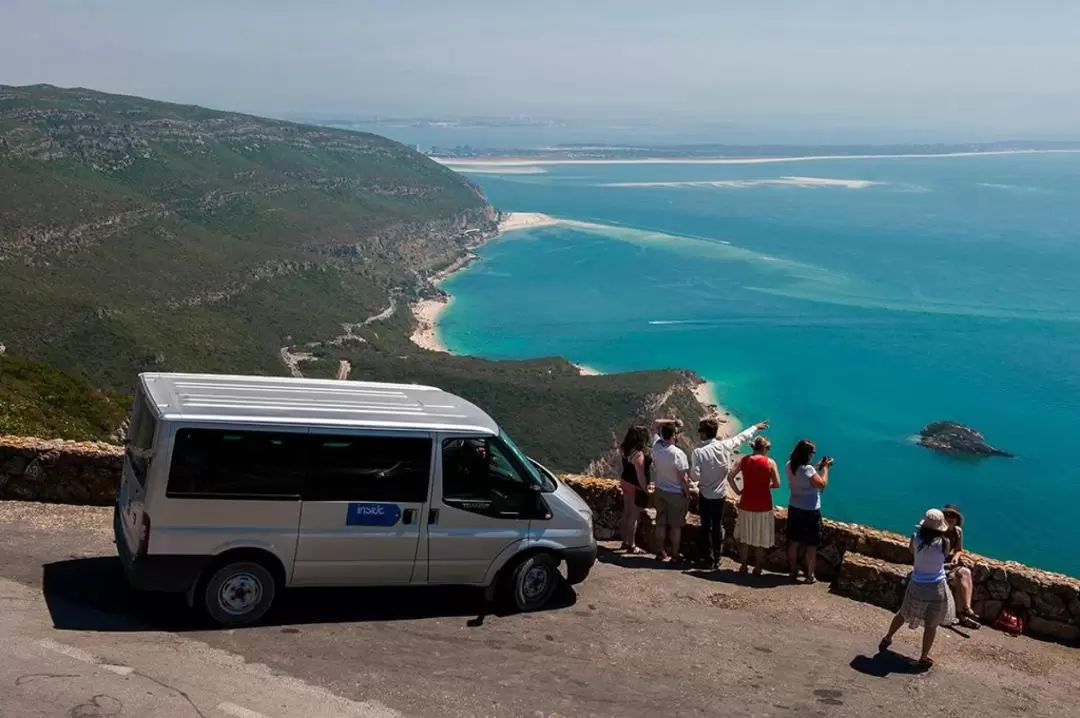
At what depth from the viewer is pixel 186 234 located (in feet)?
308

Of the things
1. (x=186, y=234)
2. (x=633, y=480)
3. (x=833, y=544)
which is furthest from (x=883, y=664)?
(x=186, y=234)

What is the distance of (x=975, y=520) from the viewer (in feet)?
201

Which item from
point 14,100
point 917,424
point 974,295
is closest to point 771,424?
point 917,424

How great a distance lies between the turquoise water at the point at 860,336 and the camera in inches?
2719

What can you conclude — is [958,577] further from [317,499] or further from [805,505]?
[317,499]

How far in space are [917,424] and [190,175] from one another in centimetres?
8685

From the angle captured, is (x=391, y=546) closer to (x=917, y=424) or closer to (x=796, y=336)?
(x=917, y=424)

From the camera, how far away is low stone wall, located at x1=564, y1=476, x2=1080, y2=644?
10.1 metres

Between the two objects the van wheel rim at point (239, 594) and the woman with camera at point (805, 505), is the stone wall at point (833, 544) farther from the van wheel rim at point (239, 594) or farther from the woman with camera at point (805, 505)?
the van wheel rim at point (239, 594)

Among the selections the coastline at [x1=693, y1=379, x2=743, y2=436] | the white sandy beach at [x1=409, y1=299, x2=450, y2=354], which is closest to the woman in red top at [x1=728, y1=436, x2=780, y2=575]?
the coastline at [x1=693, y1=379, x2=743, y2=436]

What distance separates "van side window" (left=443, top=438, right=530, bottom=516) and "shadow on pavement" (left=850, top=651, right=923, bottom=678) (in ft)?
10.5

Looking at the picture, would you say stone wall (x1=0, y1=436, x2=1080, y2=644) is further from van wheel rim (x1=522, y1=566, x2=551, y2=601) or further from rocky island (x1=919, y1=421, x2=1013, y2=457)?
rocky island (x1=919, y1=421, x2=1013, y2=457)

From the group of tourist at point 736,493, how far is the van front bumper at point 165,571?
4.88 m

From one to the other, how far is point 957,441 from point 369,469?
74.5 meters
